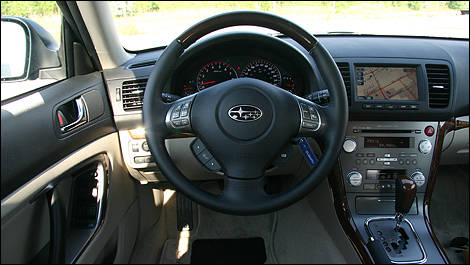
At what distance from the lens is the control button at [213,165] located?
1.36 m

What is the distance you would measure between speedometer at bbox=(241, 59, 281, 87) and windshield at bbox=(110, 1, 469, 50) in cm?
30

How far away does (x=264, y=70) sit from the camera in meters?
1.70

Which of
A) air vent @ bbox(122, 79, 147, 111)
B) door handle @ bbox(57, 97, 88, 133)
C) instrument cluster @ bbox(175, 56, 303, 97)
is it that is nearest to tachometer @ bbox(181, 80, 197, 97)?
instrument cluster @ bbox(175, 56, 303, 97)

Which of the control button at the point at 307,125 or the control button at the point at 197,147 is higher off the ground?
the control button at the point at 307,125

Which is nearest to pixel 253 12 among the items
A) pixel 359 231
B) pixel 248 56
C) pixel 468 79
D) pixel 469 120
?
pixel 248 56

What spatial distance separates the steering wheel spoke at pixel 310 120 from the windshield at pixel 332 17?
66cm

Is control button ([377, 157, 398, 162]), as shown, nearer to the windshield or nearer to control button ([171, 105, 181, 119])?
the windshield

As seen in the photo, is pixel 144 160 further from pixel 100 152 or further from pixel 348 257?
pixel 348 257

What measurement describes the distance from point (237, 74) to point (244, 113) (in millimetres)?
487

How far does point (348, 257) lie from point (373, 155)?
65cm

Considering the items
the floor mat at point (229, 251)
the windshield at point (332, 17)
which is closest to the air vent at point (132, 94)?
the windshield at point (332, 17)

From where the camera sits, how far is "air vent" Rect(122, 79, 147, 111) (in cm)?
179

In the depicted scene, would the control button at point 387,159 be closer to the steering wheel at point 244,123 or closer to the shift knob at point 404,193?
the shift knob at point 404,193

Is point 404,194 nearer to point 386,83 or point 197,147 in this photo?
point 386,83
